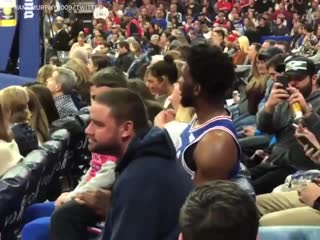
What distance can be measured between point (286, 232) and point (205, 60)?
91 centimetres

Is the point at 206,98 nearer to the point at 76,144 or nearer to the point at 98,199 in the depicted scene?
the point at 98,199

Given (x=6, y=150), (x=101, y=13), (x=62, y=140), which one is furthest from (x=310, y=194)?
(x=101, y=13)

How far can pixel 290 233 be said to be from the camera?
10.1 ft

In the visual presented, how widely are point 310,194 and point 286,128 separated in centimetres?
168

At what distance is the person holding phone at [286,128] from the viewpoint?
16.2 ft

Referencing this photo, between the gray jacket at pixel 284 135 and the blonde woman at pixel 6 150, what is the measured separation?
1807mm

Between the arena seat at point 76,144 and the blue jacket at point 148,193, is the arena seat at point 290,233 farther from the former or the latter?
the arena seat at point 76,144

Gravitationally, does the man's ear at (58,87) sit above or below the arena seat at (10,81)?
above

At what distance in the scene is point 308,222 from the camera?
373 centimetres

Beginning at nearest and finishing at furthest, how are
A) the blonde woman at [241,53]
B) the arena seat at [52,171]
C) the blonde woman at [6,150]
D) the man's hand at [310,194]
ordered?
the man's hand at [310,194]
the blonde woman at [6,150]
the arena seat at [52,171]
the blonde woman at [241,53]

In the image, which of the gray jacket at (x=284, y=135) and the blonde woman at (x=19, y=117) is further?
the blonde woman at (x=19, y=117)

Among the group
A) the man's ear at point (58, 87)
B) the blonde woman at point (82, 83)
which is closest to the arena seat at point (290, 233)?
the man's ear at point (58, 87)

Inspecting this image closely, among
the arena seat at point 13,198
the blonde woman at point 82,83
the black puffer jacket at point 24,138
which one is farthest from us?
the blonde woman at point 82,83

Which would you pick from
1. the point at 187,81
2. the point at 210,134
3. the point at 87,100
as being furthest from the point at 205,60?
the point at 87,100
